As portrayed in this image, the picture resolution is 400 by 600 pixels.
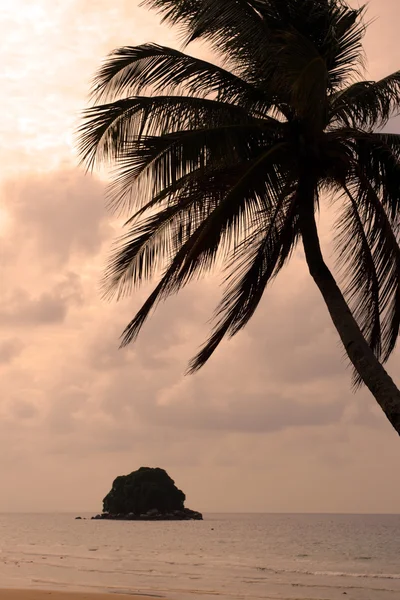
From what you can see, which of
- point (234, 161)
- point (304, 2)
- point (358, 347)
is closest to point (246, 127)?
point (234, 161)

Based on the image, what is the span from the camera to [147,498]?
13388 cm

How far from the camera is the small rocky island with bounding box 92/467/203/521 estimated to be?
131750 mm

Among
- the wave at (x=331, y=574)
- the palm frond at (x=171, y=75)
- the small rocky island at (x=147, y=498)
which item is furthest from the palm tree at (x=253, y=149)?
the small rocky island at (x=147, y=498)

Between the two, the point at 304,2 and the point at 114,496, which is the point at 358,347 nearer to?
the point at 304,2

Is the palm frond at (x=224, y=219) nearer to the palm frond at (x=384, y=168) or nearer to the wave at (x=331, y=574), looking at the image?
the palm frond at (x=384, y=168)

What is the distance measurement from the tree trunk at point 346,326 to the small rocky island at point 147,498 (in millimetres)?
124413

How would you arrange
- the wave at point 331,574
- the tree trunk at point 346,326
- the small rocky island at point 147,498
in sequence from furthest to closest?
the small rocky island at point 147,498, the wave at point 331,574, the tree trunk at point 346,326

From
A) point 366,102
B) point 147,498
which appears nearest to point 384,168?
point 366,102

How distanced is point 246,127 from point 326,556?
53158 millimetres

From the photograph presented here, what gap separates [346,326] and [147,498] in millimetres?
129583

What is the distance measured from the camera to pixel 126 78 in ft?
33.7

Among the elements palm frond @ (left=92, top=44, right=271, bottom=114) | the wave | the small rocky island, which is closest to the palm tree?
palm frond @ (left=92, top=44, right=271, bottom=114)

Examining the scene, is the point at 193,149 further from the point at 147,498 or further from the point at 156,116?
the point at 147,498

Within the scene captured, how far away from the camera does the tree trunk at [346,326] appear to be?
8438 millimetres
